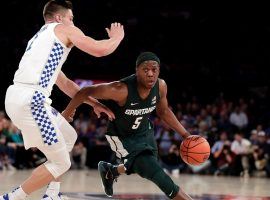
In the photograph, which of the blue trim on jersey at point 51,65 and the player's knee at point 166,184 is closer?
the blue trim on jersey at point 51,65

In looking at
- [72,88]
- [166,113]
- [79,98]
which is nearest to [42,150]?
[79,98]

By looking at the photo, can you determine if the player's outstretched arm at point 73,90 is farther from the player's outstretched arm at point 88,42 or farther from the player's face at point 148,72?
the player's outstretched arm at point 88,42

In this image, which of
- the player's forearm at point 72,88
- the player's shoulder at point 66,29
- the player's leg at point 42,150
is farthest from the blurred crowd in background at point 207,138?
the player's shoulder at point 66,29

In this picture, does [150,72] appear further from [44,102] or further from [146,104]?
[44,102]

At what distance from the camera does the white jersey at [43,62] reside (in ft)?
16.9

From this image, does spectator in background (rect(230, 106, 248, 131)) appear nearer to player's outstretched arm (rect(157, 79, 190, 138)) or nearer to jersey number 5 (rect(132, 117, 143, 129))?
player's outstretched arm (rect(157, 79, 190, 138))

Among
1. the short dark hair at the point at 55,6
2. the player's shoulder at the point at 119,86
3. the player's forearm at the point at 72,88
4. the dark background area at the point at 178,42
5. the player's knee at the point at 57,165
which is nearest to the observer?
the player's knee at the point at 57,165

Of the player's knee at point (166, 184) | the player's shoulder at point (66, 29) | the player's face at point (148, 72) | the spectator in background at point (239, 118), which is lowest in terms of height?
the spectator in background at point (239, 118)

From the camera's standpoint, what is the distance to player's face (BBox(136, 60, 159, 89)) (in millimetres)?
5867

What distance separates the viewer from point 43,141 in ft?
16.8

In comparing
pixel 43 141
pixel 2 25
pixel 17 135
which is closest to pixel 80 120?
pixel 17 135

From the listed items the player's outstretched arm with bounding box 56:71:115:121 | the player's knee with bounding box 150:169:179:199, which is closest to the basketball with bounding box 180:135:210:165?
the player's knee with bounding box 150:169:179:199

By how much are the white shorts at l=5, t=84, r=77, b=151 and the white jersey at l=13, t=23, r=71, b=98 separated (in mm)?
77

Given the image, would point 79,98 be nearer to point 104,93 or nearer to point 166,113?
point 104,93
